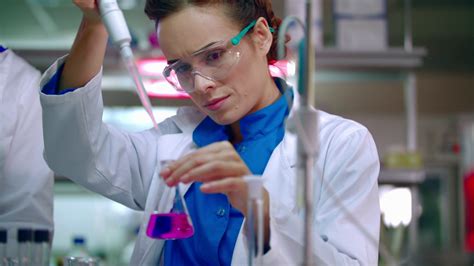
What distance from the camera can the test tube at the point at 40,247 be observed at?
1425mm

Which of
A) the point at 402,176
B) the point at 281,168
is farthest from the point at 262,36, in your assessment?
the point at 402,176

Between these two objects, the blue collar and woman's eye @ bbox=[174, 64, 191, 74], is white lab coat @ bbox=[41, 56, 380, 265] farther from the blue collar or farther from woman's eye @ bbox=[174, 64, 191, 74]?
woman's eye @ bbox=[174, 64, 191, 74]

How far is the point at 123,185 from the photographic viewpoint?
158 cm

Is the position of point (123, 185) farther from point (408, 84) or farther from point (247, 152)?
point (408, 84)

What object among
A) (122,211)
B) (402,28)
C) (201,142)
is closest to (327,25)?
(402,28)

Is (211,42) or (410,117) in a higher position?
(211,42)

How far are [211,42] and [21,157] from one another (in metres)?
0.75

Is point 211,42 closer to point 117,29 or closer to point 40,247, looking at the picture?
point 117,29

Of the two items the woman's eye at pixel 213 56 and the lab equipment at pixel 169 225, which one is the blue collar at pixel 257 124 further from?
the lab equipment at pixel 169 225

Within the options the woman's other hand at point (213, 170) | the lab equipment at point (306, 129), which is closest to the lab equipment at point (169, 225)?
the woman's other hand at point (213, 170)

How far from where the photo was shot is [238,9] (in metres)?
1.48

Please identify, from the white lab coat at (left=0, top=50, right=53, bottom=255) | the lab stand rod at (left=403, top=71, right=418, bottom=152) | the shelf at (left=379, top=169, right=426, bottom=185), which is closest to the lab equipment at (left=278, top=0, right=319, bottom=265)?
the white lab coat at (left=0, top=50, right=53, bottom=255)

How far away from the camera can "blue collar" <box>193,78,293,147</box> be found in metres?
1.54

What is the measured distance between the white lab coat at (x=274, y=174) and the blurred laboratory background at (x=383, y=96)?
140 millimetres
